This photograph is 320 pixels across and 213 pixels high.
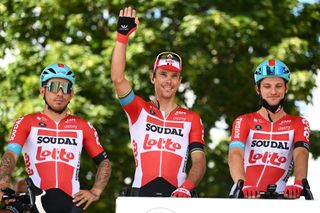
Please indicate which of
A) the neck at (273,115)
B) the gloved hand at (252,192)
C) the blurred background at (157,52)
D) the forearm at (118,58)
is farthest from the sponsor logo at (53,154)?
the blurred background at (157,52)

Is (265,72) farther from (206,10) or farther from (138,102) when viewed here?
(206,10)

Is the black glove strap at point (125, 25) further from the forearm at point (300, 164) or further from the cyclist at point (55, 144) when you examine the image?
the forearm at point (300, 164)

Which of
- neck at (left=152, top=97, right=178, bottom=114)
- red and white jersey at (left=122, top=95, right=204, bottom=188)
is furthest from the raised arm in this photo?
neck at (left=152, top=97, right=178, bottom=114)

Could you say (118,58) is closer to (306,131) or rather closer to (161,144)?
(161,144)

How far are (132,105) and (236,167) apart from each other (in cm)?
135

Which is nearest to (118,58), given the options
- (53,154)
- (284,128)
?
(53,154)

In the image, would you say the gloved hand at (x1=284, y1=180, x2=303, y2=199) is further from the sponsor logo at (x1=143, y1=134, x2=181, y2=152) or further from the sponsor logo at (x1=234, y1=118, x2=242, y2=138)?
the sponsor logo at (x1=143, y1=134, x2=181, y2=152)

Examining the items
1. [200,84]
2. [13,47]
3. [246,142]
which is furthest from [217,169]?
[246,142]

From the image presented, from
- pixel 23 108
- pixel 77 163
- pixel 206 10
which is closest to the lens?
pixel 77 163

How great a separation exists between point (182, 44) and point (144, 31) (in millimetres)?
1036

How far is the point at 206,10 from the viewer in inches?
819

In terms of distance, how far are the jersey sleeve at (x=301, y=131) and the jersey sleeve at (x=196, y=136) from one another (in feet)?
3.34

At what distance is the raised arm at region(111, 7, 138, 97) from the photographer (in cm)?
872

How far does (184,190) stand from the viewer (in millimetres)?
8086
